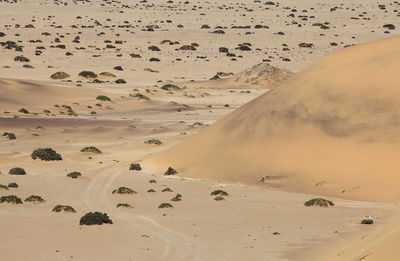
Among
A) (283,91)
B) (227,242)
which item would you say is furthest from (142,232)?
(283,91)

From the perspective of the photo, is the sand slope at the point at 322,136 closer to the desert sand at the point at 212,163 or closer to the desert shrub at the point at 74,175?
the desert sand at the point at 212,163

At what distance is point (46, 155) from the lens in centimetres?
5022

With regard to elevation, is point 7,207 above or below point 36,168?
below

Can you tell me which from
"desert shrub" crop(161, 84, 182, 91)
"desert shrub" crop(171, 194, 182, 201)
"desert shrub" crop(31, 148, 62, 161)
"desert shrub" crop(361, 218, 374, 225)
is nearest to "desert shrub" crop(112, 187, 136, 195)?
"desert shrub" crop(171, 194, 182, 201)

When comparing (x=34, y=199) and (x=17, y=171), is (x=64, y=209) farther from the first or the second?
(x=17, y=171)

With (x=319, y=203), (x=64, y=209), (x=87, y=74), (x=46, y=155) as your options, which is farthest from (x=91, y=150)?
(x=87, y=74)

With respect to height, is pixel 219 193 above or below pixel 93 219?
above

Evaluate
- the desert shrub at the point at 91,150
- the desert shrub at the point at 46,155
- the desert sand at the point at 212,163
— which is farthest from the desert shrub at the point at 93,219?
the desert shrub at the point at 91,150

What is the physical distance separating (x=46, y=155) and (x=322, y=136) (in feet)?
58.4

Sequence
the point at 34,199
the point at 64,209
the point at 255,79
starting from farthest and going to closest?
the point at 255,79, the point at 34,199, the point at 64,209

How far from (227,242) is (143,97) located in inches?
2235

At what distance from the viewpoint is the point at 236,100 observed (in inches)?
3273

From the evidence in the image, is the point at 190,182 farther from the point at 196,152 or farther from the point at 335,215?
the point at 335,215

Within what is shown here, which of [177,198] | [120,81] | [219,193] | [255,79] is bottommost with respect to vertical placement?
[177,198]
